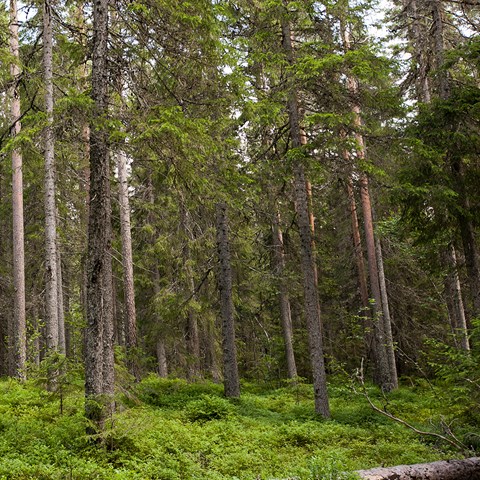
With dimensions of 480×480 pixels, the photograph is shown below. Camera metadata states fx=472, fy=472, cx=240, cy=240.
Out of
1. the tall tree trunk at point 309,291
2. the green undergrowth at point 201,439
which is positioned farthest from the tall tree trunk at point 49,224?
the tall tree trunk at point 309,291

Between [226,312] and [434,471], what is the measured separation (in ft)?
28.6

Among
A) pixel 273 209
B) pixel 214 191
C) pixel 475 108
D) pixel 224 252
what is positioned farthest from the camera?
pixel 273 209

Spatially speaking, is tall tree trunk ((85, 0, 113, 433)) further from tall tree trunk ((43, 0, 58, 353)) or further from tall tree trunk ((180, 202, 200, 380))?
tall tree trunk ((180, 202, 200, 380))

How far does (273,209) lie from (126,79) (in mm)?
7805

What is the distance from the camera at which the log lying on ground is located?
6.68 m

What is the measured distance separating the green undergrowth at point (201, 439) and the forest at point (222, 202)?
60 mm

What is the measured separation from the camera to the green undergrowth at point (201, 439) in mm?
7340

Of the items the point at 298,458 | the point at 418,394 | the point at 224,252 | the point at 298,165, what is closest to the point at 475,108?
the point at 298,165

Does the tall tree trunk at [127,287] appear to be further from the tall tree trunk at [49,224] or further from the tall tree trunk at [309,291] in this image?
the tall tree trunk at [309,291]

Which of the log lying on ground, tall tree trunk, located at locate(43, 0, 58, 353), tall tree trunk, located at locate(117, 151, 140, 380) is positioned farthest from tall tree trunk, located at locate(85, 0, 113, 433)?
tall tree trunk, located at locate(117, 151, 140, 380)

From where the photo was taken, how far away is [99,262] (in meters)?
8.45

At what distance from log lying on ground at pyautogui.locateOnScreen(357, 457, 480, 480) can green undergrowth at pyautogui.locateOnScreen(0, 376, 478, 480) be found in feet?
2.14

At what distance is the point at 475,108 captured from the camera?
12.2 m

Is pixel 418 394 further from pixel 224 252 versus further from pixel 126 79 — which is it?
pixel 126 79
